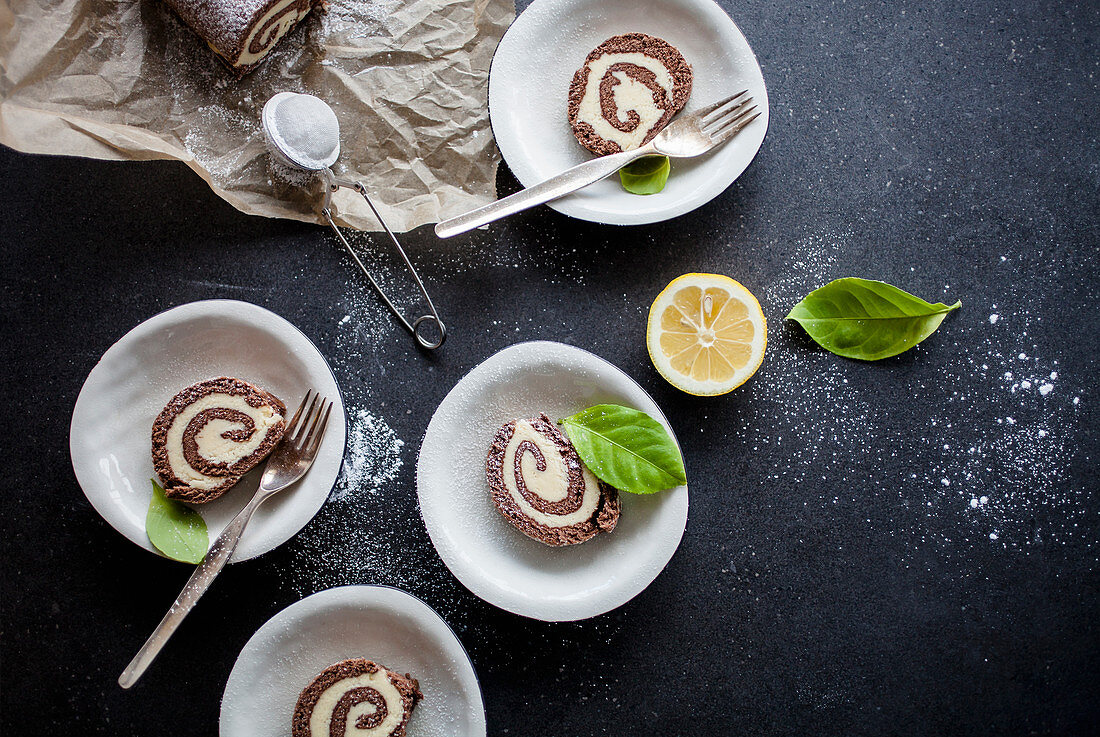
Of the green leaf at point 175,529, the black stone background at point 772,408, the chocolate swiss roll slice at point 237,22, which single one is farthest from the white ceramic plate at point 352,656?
the chocolate swiss roll slice at point 237,22

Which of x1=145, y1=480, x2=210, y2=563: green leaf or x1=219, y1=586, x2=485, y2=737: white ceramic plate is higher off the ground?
x1=145, y1=480, x2=210, y2=563: green leaf

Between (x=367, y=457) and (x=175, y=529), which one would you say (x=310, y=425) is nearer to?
(x=367, y=457)

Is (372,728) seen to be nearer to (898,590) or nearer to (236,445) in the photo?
(236,445)

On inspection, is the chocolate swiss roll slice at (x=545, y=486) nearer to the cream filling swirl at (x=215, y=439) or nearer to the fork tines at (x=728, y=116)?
the cream filling swirl at (x=215, y=439)

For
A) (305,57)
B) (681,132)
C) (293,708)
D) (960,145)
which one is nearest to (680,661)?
(293,708)

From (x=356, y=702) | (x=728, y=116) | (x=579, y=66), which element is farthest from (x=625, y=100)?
(x=356, y=702)

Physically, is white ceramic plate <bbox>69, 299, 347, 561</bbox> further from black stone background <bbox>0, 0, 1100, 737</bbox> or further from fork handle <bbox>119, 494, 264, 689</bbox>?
black stone background <bbox>0, 0, 1100, 737</bbox>

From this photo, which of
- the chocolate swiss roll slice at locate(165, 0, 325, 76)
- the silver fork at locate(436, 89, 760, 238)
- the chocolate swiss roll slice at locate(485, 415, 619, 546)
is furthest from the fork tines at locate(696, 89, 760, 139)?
the chocolate swiss roll slice at locate(165, 0, 325, 76)
